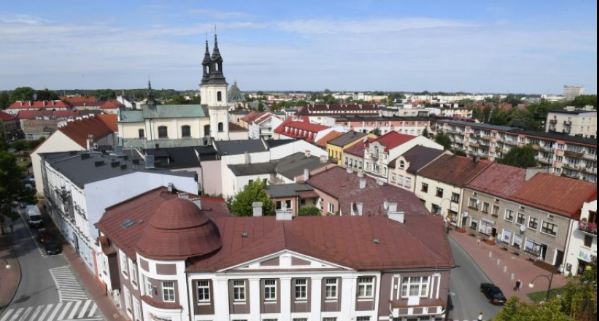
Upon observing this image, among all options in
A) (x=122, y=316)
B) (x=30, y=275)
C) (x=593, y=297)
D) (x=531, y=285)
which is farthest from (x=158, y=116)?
(x=593, y=297)

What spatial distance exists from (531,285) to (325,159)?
32623 mm

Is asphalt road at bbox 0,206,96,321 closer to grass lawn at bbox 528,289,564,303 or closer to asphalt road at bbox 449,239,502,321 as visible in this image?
asphalt road at bbox 449,239,502,321

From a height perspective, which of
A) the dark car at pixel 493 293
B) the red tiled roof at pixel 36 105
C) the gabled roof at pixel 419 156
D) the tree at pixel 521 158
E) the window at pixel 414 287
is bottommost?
the dark car at pixel 493 293

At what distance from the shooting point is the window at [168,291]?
2466 centimetres

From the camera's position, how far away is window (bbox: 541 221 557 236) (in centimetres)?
3947

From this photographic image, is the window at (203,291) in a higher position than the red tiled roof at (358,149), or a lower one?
lower

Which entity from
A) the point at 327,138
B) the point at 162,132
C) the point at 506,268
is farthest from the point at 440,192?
the point at 162,132

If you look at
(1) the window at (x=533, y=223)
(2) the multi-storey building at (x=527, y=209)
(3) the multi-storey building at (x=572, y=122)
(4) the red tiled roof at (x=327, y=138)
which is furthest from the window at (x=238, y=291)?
(3) the multi-storey building at (x=572, y=122)

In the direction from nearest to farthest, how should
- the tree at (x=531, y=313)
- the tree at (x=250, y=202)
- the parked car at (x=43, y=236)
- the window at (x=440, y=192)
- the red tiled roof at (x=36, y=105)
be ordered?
the tree at (x=531, y=313) < the tree at (x=250, y=202) < the parked car at (x=43, y=236) < the window at (x=440, y=192) < the red tiled roof at (x=36, y=105)

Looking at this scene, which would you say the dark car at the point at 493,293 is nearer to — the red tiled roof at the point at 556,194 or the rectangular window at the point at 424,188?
the red tiled roof at the point at 556,194

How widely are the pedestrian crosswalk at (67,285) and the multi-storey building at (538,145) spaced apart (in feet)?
220

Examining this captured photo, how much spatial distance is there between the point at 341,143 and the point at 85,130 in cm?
5760

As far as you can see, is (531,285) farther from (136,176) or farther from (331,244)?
(136,176)

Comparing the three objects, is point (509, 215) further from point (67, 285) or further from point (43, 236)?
point (43, 236)
